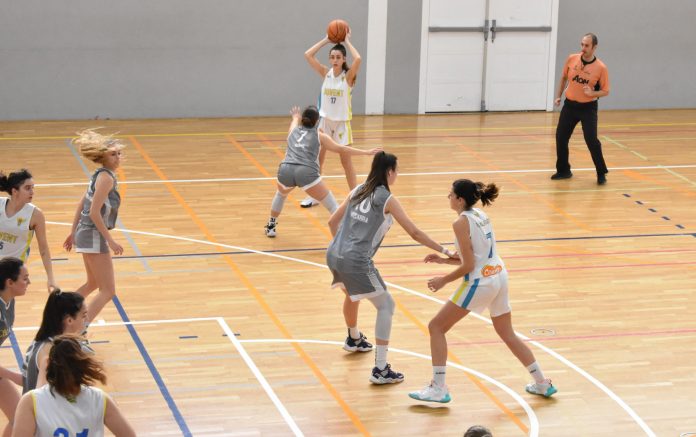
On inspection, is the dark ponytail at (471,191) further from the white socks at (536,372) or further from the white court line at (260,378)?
the white court line at (260,378)

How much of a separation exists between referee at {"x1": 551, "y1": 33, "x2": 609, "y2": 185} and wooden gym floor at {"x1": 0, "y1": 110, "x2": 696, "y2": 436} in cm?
39

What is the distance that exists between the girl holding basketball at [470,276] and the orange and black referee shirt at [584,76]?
6469mm

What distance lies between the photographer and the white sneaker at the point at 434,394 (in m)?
6.80

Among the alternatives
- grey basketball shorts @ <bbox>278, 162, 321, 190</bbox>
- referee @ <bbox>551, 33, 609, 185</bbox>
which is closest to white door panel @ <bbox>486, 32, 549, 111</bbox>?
referee @ <bbox>551, 33, 609, 185</bbox>

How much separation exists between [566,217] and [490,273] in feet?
16.8

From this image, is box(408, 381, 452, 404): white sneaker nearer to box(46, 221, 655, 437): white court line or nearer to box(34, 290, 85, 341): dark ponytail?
box(46, 221, 655, 437): white court line

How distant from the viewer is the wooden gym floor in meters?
6.81

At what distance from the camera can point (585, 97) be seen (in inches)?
502

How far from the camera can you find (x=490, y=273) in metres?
6.66

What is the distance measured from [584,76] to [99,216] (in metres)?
7.33

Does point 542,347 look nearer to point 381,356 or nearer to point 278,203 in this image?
point 381,356

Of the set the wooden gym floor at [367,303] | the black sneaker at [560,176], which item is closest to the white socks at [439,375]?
the wooden gym floor at [367,303]

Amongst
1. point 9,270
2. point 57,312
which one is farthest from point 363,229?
point 57,312

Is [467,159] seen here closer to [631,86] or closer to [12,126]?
[631,86]
